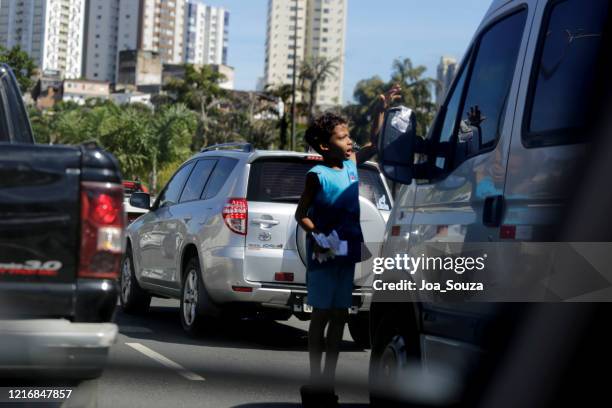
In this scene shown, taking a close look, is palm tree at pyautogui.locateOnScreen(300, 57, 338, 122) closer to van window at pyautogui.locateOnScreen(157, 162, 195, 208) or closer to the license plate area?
van window at pyautogui.locateOnScreen(157, 162, 195, 208)

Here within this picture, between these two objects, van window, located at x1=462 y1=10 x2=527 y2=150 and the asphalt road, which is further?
the asphalt road

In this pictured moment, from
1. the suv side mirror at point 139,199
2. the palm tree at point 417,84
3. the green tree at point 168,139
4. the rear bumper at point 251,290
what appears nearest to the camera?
the rear bumper at point 251,290

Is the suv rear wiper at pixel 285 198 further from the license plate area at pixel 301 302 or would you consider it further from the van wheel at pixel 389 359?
the van wheel at pixel 389 359

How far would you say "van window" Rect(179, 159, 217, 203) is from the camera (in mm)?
10497

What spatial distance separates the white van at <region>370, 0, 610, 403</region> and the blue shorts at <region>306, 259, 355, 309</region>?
0.68ft

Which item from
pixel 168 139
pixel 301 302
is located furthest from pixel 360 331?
pixel 168 139


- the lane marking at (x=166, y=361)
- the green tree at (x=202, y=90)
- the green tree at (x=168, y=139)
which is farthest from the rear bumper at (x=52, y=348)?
the green tree at (x=202, y=90)

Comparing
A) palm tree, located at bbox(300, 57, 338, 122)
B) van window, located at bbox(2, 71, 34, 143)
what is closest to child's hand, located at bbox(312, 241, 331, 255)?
van window, located at bbox(2, 71, 34, 143)

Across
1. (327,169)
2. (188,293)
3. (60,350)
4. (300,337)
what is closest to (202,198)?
(188,293)

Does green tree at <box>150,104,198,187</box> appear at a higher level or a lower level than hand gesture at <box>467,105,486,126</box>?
higher

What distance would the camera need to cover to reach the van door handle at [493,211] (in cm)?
453

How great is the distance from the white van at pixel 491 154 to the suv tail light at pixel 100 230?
157cm

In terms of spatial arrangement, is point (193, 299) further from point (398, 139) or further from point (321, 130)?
point (398, 139)

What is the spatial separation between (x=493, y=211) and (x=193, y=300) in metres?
5.75
